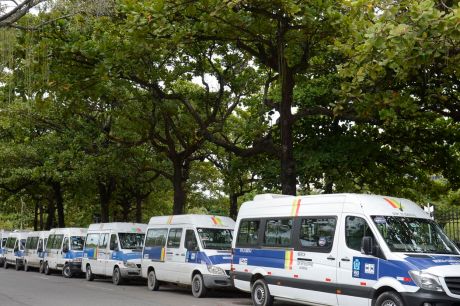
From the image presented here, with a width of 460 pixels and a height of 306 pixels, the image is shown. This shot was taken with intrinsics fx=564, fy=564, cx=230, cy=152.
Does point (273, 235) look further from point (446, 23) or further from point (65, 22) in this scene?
point (65, 22)

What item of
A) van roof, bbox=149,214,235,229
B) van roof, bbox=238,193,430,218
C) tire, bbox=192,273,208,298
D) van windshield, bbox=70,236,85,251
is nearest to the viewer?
van roof, bbox=238,193,430,218

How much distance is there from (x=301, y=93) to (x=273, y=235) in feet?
21.5

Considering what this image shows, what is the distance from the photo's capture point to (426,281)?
30.6 feet

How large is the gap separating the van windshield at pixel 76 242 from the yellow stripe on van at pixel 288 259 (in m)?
15.7

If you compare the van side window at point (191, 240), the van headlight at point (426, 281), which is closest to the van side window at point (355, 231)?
the van headlight at point (426, 281)

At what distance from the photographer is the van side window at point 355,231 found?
1070 cm

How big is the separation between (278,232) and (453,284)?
4583mm

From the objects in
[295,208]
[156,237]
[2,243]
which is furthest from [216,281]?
[2,243]

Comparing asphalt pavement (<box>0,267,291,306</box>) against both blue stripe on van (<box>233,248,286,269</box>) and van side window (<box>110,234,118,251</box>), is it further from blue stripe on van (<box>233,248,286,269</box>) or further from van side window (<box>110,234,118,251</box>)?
van side window (<box>110,234,118,251</box>)

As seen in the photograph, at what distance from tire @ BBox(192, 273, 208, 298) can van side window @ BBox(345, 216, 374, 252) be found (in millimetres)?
5997

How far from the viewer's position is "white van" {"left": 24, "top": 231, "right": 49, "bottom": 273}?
96.3ft

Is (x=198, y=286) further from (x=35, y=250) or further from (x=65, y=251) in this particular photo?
(x=35, y=250)

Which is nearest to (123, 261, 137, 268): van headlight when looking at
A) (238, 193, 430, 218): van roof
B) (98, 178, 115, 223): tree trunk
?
(238, 193, 430, 218): van roof

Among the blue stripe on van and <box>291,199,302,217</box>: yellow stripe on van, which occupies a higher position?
<box>291,199,302,217</box>: yellow stripe on van
